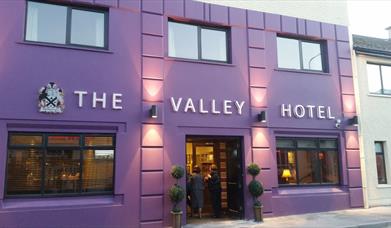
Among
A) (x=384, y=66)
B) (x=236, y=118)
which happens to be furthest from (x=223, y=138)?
(x=384, y=66)

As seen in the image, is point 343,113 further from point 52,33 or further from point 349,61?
point 52,33

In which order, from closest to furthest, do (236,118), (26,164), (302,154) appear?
(26,164) < (236,118) < (302,154)

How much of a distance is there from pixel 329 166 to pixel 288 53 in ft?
13.9

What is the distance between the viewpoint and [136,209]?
10.8 metres

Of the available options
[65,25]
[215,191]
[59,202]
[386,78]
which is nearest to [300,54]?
[386,78]

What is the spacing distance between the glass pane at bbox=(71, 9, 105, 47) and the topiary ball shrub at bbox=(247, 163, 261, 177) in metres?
5.66

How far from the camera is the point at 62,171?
10.4 meters

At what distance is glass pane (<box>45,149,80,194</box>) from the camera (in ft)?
33.6

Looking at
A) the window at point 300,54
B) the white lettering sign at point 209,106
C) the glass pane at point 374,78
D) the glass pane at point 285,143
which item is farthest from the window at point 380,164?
the white lettering sign at point 209,106

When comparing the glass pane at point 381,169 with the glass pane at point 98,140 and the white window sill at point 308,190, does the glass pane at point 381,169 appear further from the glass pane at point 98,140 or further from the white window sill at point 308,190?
the glass pane at point 98,140

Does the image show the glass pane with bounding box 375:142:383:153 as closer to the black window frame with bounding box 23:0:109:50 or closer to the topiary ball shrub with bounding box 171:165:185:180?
the topiary ball shrub with bounding box 171:165:185:180

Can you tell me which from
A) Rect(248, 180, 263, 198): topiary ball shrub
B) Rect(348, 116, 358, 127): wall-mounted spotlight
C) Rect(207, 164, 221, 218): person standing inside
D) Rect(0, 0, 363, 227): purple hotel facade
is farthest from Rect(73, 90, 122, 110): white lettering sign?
Rect(348, 116, 358, 127): wall-mounted spotlight

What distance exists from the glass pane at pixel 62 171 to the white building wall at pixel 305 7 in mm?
6560

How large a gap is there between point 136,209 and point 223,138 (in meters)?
3.57
